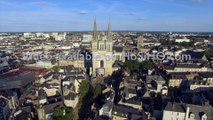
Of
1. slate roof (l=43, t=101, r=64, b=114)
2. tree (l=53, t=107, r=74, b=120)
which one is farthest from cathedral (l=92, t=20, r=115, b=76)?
tree (l=53, t=107, r=74, b=120)

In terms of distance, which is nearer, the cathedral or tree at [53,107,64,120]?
tree at [53,107,64,120]

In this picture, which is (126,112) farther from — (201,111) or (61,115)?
Result: (201,111)

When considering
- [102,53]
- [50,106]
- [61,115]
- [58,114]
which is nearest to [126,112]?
[61,115]

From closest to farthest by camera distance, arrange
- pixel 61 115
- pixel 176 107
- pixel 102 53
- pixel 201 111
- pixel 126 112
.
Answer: pixel 201 111, pixel 176 107, pixel 126 112, pixel 61 115, pixel 102 53

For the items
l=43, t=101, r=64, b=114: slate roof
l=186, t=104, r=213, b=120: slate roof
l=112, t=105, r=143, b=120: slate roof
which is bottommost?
l=43, t=101, r=64, b=114: slate roof

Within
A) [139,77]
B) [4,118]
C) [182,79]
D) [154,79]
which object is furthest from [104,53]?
[4,118]

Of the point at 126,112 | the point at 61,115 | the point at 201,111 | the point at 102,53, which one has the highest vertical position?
the point at 102,53

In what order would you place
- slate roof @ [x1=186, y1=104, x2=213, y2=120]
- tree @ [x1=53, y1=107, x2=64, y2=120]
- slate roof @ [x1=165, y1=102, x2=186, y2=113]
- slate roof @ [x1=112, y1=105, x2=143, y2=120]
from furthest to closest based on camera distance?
tree @ [x1=53, y1=107, x2=64, y2=120] → slate roof @ [x1=112, y1=105, x2=143, y2=120] → slate roof @ [x1=165, y1=102, x2=186, y2=113] → slate roof @ [x1=186, y1=104, x2=213, y2=120]

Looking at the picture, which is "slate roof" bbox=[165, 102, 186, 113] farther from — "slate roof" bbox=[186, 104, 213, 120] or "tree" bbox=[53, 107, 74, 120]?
"tree" bbox=[53, 107, 74, 120]
